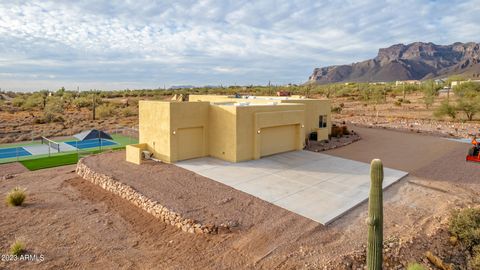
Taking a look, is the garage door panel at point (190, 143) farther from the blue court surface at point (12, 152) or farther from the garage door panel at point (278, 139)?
the blue court surface at point (12, 152)

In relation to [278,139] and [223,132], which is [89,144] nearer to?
[223,132]

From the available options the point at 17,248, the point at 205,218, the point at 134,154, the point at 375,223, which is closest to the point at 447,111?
the point at 134,154

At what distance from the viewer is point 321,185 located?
13766 millimetres

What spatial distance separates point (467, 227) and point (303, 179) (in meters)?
6.20

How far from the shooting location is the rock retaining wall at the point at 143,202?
1025 cm

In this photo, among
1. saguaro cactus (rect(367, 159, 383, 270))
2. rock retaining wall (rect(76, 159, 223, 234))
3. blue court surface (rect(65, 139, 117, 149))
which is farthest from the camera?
blue court surface (rect(65, 139, 117, 149))

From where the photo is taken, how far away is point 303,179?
47.6 ft

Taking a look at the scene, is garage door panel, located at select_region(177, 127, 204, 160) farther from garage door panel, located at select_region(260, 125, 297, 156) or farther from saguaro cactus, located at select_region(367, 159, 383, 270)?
saguaro cactus, located at select_region(367, 159, 383, 270)

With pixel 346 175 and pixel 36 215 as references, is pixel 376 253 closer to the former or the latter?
pixel 346 175

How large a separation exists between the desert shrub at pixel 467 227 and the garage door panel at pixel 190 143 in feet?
39.7

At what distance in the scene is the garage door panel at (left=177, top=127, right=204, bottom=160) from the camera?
17438 millimetres

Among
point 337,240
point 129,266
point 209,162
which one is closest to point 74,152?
point 209,162

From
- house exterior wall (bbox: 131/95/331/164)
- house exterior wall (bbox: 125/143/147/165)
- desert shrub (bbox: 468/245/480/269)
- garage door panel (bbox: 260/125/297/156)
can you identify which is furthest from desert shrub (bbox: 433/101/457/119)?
house exterior wall (bbox: 125/143/147/165)

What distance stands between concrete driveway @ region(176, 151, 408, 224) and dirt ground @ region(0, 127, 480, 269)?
52 cm
